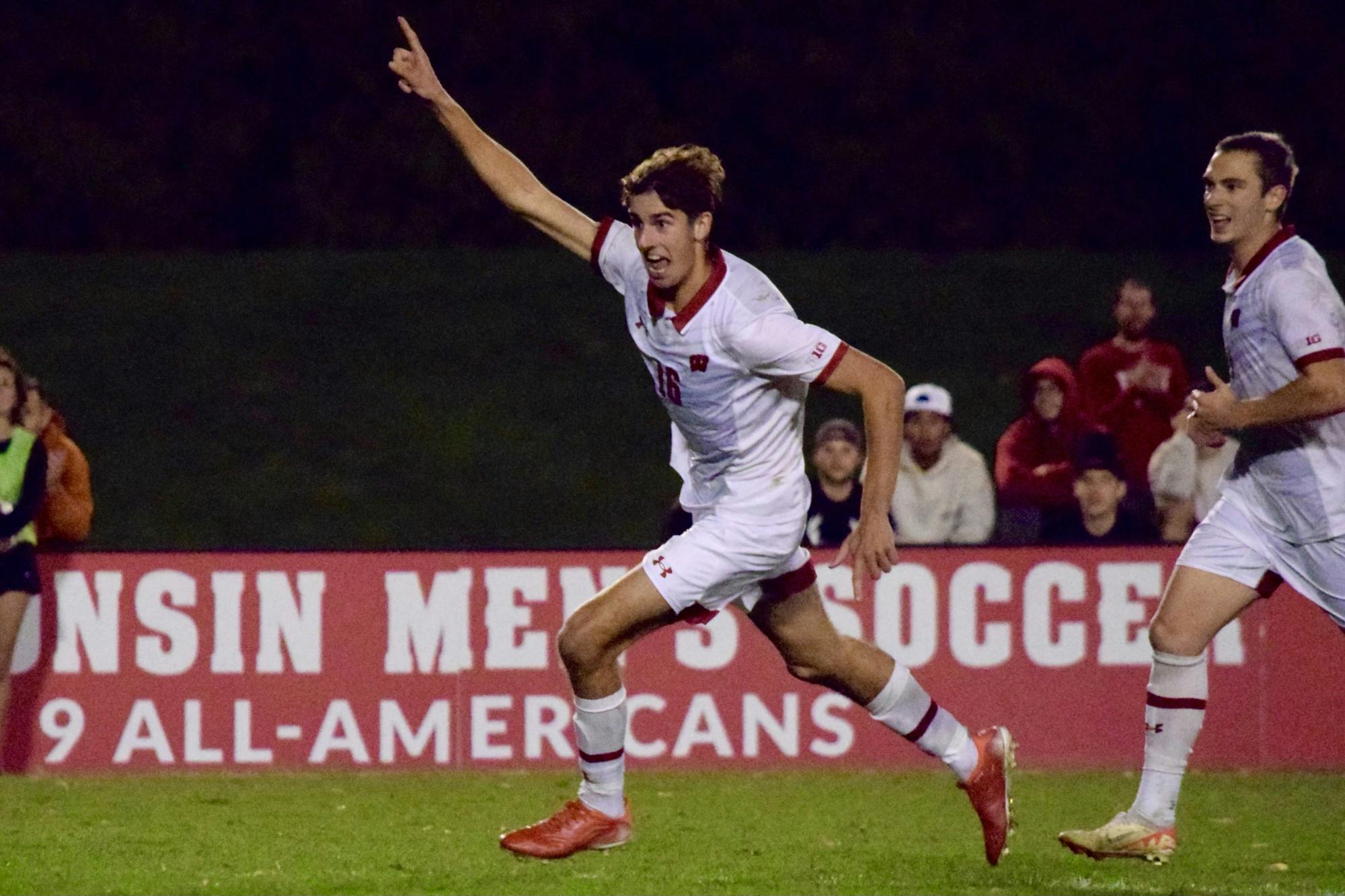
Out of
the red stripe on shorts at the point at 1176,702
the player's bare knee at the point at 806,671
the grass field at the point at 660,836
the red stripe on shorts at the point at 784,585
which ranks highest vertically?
the red stripe on shorts at the point at 784,585

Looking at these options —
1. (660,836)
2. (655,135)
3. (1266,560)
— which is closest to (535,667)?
(660,836)

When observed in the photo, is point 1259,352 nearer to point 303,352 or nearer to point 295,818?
point 295,818

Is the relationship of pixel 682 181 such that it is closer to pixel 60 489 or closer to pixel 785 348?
pixel 785 348

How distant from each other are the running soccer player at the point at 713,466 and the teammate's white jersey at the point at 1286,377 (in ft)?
3.75

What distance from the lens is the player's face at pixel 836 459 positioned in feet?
31.8

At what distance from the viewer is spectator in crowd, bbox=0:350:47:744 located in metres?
8.96

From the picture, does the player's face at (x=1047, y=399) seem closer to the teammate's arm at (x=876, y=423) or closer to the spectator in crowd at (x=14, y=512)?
the teammate's arm at (x=876, y=423)

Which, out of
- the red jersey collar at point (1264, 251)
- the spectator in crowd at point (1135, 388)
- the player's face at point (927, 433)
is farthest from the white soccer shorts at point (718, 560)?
the spectator in crowd at point (1135, 388)

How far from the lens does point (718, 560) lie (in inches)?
242

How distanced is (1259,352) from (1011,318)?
12766 millimetres

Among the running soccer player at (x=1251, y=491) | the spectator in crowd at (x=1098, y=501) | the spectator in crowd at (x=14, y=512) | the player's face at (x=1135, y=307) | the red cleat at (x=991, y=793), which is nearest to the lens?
the running soccer player at (x=1251, y=491)

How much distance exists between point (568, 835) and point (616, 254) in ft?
5.81

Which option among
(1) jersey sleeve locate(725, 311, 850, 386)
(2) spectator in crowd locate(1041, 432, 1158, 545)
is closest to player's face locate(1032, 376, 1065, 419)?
(2) spectator in crowd locate(1041, 432, 1158, 545)

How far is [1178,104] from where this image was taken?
20.1 metres
